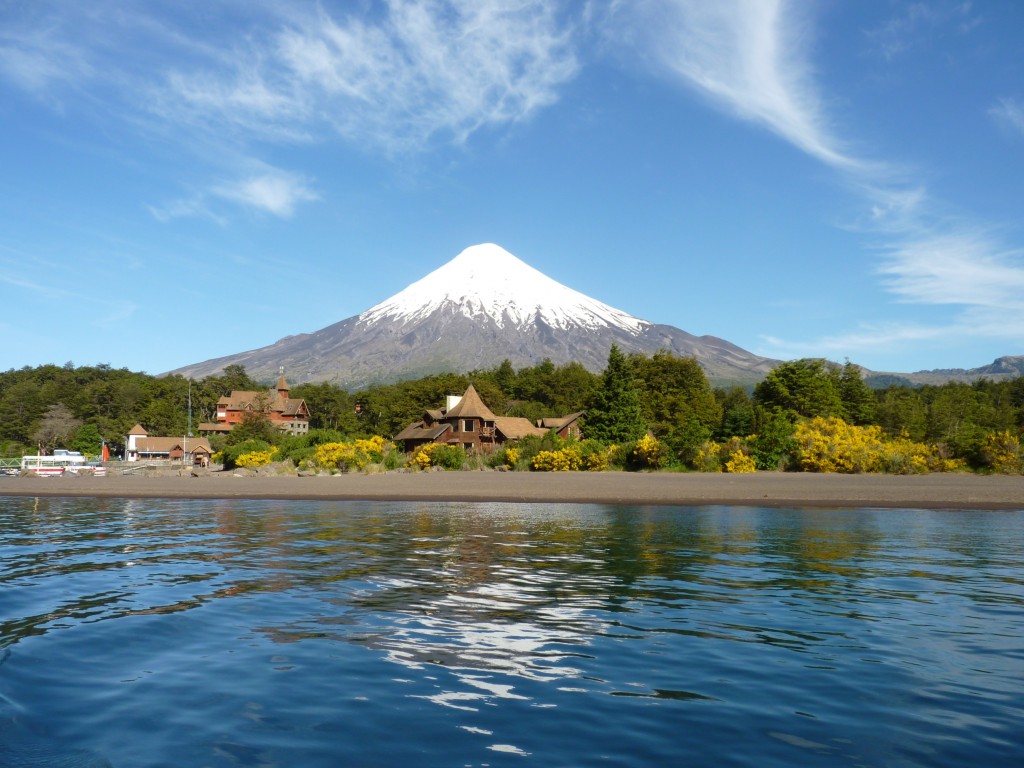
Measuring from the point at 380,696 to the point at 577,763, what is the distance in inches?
85.5

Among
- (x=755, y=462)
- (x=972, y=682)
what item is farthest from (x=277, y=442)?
(x=972, y=682)

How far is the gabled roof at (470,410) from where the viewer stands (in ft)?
252

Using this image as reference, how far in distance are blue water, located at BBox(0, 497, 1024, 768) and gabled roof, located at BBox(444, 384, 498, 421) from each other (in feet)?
197

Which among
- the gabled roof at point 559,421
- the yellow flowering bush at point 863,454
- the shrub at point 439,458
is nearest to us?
the yellow flowering bush at point 863,454

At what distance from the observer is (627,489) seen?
33.0 meters

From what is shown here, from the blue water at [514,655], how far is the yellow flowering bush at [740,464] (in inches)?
934

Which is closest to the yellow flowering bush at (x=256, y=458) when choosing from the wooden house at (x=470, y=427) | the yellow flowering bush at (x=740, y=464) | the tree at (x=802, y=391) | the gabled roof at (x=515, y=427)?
the wooden house at (x=470, y=427)

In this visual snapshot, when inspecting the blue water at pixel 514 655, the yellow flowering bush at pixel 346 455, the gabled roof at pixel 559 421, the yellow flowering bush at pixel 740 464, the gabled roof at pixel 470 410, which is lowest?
the blue water at pixel 514 655

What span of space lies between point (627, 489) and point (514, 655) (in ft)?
84.7

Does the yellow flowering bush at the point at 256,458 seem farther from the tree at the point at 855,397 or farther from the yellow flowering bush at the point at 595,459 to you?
the tree at the point at 855,397

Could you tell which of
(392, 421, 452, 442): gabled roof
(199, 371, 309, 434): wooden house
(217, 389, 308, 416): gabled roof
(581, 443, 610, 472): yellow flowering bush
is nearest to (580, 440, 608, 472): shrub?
(581, 443, 610, 472): yellow flowering bush

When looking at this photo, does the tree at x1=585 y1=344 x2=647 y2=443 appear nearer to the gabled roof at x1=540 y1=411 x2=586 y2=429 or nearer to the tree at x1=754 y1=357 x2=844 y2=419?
the tree at x1=754 y1=357 x2=844 y2=419

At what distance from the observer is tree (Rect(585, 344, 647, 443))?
179 ft

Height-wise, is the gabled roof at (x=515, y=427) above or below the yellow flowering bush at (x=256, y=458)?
above
